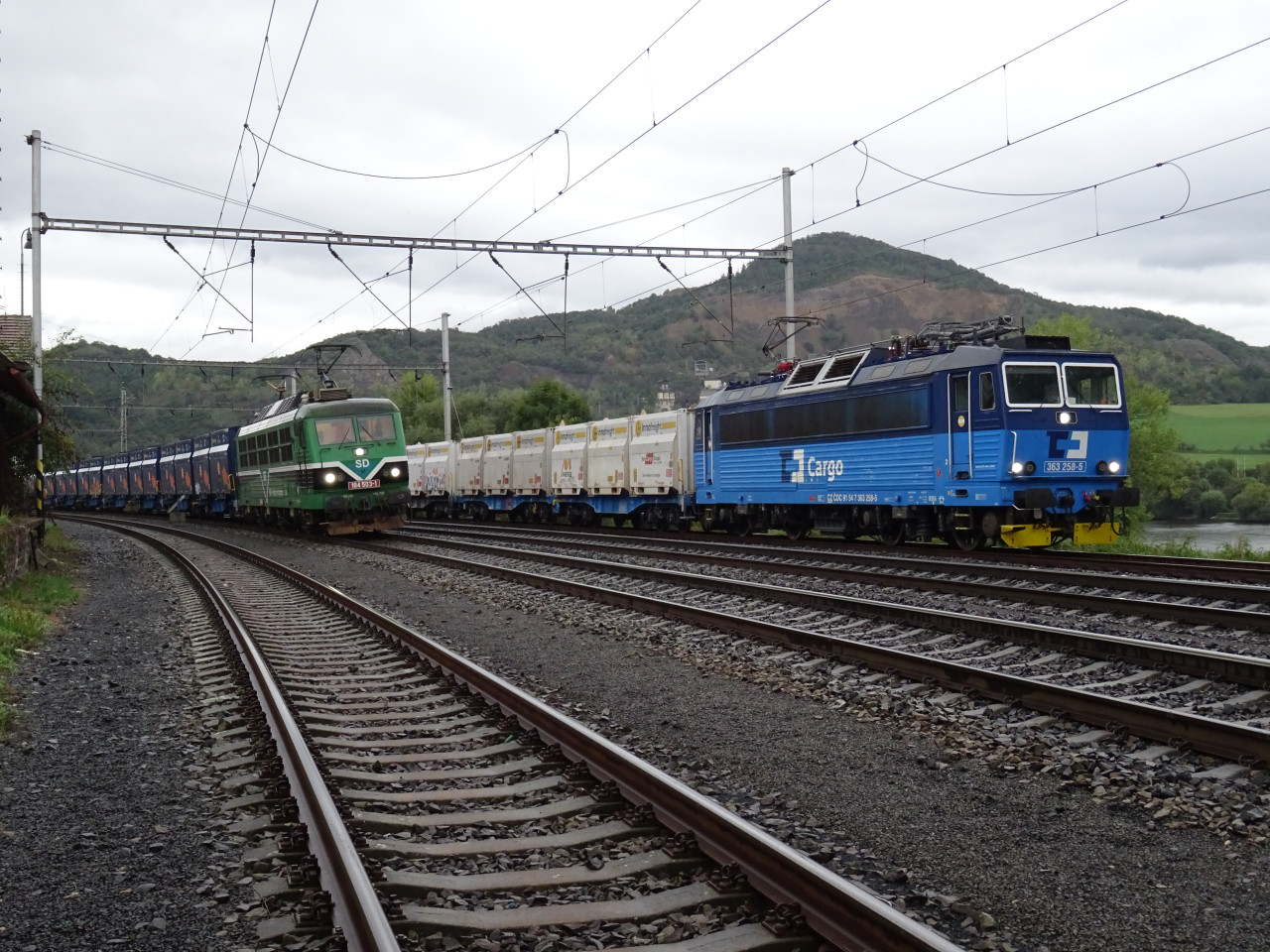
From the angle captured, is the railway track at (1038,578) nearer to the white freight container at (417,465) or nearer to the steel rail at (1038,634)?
the steel rail at (1038,634)

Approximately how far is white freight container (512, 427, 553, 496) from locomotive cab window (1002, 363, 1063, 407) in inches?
784

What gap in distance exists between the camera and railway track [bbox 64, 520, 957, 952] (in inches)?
153

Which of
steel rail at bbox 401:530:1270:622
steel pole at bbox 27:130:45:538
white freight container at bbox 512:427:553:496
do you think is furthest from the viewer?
white freight container at bbox 512:427:553:496

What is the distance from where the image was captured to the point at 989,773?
6.05 metres

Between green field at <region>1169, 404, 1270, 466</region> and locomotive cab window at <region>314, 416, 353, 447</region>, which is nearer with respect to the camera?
locomotive cab window at <region>314, 416, 353, 447</region>

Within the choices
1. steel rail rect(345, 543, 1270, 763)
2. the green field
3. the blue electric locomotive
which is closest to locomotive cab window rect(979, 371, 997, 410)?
the blue electric locomotive

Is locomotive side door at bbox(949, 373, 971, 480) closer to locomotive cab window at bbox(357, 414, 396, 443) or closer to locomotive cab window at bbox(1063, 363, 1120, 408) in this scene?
locomotive cab window at bbox(1063, 363, 1120, 408)

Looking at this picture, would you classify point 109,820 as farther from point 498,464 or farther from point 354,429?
point 498,464

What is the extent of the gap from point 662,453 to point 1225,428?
6698cm

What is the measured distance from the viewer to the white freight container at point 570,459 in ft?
107

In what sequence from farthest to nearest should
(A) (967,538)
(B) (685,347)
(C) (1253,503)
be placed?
(B) (685,347) < (C) (1253,503) < (A) (967,538)

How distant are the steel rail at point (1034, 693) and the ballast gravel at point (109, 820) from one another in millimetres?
4953

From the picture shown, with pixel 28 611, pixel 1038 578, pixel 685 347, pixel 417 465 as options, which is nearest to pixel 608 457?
pixel 417 465

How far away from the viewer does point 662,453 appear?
2853cm
